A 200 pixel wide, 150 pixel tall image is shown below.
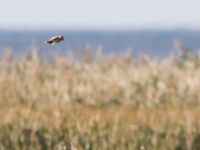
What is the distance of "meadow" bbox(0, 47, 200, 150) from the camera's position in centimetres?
813

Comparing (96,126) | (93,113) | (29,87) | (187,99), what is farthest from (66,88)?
(96,126)

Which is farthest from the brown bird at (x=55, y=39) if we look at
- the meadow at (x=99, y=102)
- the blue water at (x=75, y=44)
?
the meadow at (x=99, y=102)

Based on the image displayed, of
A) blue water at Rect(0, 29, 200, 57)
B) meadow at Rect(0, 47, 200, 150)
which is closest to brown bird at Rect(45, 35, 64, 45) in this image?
blue water at Rect(0, 29, 200, 57)

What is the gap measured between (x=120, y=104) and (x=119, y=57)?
10.5 feet

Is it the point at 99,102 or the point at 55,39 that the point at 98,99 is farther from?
the point at 55,39

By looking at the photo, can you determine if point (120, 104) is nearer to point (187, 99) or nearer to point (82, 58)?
point (187, 99)

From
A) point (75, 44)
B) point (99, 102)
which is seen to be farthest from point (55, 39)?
point (75, 44)

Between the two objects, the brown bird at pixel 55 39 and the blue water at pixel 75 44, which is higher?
the brown bird at pixel 55 39

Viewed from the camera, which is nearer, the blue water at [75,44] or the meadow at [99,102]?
the meadow at [99,102]

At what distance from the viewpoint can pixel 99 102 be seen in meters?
11.6

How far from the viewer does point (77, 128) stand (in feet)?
26.7

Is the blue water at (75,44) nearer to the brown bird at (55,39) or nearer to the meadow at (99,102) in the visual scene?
the brown bird at (55,39)

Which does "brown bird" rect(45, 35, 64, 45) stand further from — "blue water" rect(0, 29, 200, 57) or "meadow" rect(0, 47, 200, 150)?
"meadow" rect(0, 47, 200, 150)

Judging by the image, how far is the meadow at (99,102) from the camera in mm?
8133
